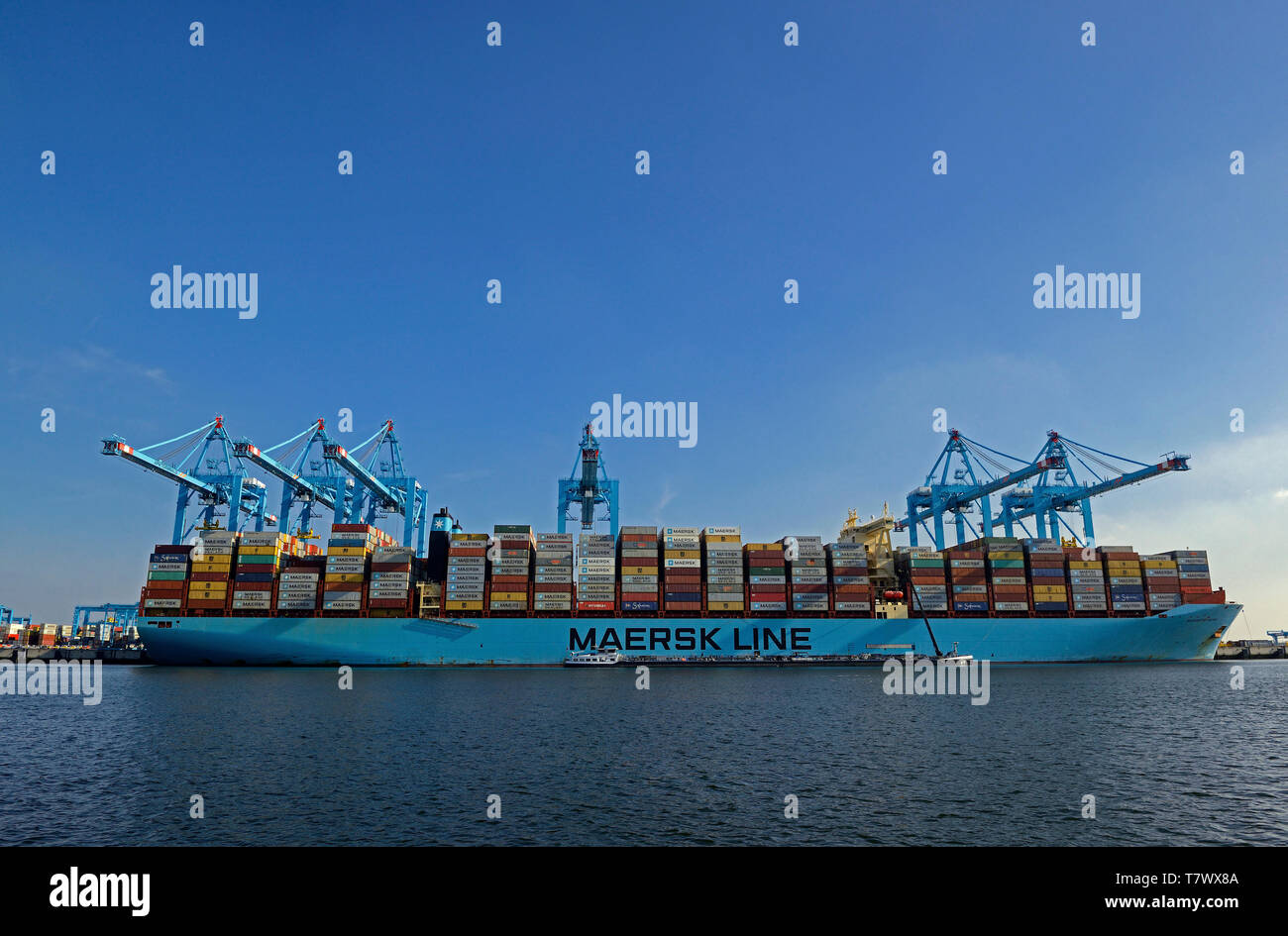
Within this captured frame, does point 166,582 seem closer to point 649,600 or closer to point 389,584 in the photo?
point 389,584

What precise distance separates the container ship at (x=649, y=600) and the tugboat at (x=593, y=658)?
2.64ft

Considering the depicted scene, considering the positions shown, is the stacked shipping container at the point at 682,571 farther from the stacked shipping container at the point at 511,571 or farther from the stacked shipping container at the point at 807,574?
the stacked shipping container at the point at 511,571

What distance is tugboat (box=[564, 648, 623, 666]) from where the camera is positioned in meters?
79.9

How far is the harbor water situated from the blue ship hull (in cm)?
2900

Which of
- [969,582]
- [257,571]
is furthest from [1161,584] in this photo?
[257,571]

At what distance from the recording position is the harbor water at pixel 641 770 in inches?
754

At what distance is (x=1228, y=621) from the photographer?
88188 millimetres
